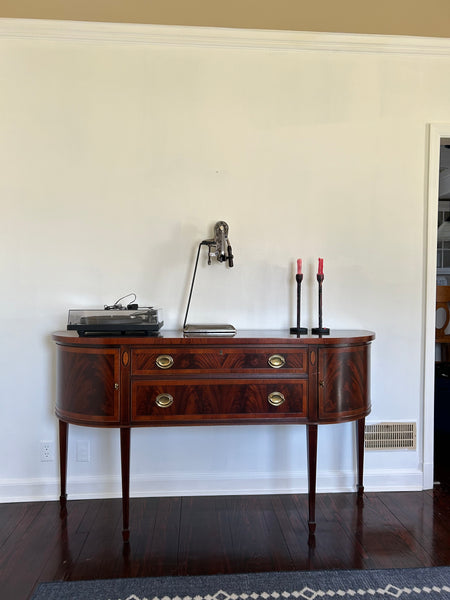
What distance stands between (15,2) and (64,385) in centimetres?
195

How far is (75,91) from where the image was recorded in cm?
234

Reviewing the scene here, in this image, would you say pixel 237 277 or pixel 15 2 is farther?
pixel 237 277

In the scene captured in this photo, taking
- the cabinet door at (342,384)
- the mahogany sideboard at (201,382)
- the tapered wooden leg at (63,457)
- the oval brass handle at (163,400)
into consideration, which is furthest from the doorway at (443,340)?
the tapered wooden leg at (63,457)

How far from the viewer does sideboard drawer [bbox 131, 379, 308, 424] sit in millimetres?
1979

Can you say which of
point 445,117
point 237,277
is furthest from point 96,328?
point 445,117

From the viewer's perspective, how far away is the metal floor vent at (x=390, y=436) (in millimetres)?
2465

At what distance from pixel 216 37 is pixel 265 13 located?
29 cm

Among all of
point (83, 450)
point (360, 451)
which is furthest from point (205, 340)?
point (360, 451)

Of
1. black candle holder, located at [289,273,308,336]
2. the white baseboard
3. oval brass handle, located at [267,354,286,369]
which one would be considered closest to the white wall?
the white baseboard

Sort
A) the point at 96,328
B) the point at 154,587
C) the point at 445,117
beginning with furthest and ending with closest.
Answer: the point at 445,117 < the point at 96,328 < the point at 154,587

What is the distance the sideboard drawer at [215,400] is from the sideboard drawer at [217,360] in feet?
0.19

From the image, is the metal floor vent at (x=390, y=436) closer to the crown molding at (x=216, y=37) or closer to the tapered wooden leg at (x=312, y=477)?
the tapered wooden leg at (x=312, y=477)

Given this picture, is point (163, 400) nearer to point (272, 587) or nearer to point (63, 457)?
point (63, 457)

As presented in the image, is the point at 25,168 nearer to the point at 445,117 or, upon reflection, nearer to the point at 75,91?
the point at 75,91
